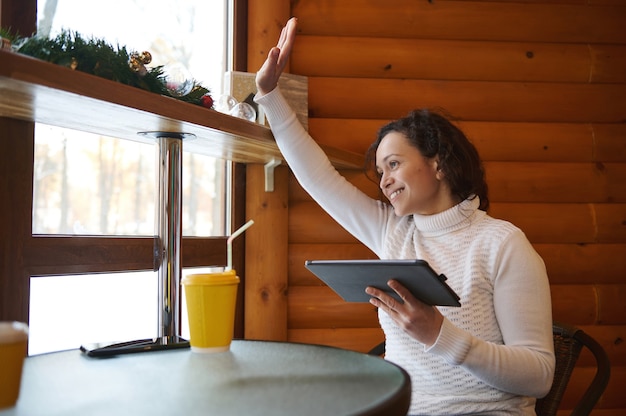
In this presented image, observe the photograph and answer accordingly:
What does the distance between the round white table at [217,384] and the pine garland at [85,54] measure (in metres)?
0.60

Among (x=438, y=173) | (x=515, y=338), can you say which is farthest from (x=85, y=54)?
(x=515, y=338)

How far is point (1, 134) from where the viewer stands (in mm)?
1604

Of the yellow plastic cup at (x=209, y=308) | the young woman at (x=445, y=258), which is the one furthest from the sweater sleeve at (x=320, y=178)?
the yellow plastic cup at (x=209, y=308)

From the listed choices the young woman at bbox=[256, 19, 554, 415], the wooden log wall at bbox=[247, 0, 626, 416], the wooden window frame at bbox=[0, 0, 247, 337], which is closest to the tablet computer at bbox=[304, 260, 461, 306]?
the young woman at bbox=[256, 19, 554, 415]

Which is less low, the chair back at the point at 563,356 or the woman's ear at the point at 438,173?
the woman's ear at the point at 438,173

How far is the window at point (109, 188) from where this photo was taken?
1.76 meters

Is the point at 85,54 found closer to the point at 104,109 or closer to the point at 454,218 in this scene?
the point at 104,109

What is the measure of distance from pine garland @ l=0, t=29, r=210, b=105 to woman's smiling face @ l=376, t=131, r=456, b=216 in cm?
81

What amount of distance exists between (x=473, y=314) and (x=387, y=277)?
1.60 ft

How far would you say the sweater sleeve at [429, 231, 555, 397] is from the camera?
1688 mm

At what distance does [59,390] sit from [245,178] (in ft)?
4.97

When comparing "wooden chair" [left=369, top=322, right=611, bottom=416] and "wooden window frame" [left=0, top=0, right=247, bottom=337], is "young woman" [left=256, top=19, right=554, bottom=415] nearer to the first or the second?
"wooden chair" [left=369, top=322, right=611, bottom=416]

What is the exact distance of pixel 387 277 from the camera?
1521 mm

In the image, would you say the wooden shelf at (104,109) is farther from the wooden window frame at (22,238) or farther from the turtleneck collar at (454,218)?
the turtleneck collar at (454,218)
